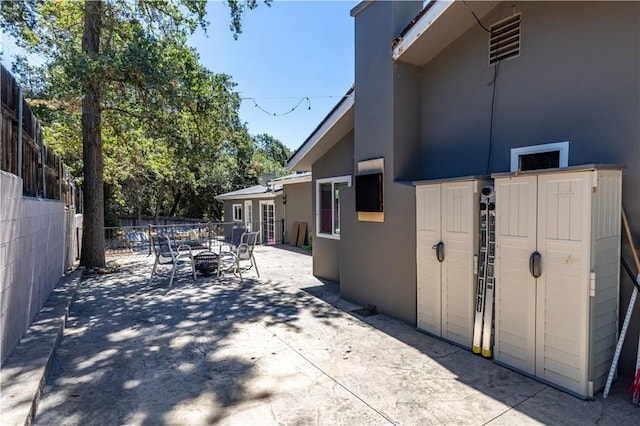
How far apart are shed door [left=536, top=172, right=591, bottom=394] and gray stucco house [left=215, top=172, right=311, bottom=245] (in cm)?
944

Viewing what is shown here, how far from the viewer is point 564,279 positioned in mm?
2934

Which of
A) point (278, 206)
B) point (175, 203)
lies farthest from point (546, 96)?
point (175, 203)

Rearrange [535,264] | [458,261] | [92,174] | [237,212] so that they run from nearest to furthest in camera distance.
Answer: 1. [535,264]
2. [458,261]
3. [92,174]
4. [237,212]

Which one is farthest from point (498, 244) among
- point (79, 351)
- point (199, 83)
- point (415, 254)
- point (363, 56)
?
point (199, 83)

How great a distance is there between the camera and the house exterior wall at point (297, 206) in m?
12.8

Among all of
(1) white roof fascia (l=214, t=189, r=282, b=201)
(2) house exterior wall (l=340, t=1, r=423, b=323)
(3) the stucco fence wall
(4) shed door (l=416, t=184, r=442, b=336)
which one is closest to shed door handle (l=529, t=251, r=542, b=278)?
(4) shed door (l=416, t=184, r=442, b=336)

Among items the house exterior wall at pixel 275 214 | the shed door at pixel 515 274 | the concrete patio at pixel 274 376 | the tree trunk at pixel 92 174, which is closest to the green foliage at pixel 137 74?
the tree trunk at pixel 92 174

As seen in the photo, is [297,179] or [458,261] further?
[297,179]

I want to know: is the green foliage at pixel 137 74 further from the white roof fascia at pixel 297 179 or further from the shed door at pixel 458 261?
the shed door at pixel 458 261

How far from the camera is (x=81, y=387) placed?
3.01 metres

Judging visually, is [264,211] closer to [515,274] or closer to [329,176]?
[329,176]

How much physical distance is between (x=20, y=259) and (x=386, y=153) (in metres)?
4.73

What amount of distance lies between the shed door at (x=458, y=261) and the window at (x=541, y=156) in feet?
2.50

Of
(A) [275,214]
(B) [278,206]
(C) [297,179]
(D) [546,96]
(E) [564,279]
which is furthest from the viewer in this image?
(A) [275,214]
